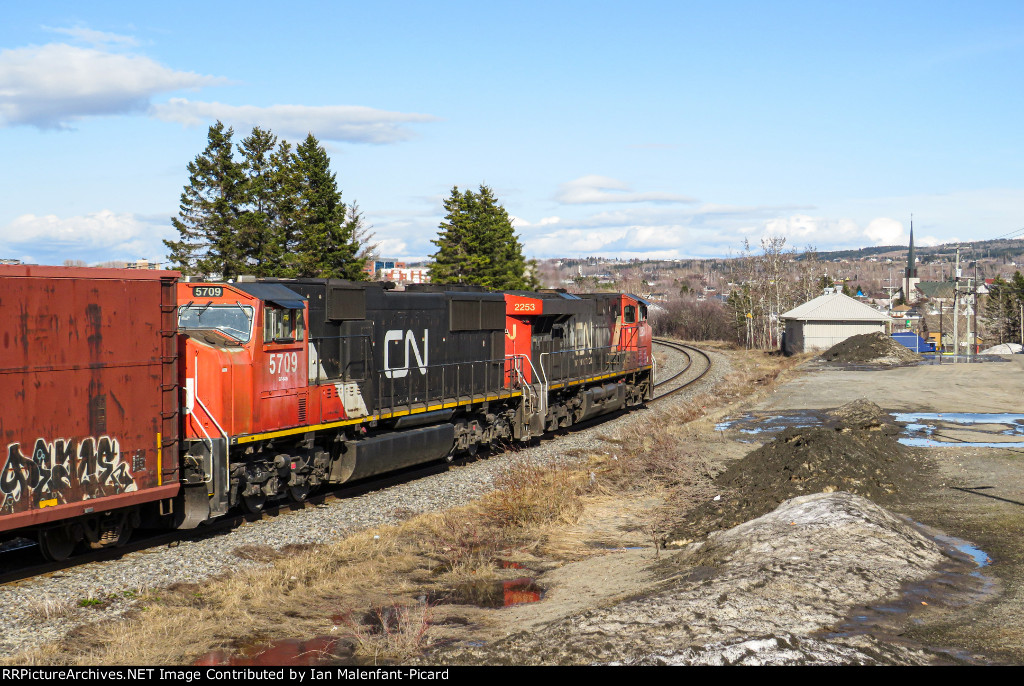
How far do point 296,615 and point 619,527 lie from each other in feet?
20.9

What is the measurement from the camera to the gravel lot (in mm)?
9352

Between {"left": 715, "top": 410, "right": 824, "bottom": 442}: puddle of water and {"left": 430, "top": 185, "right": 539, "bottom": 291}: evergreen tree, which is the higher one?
{"left": 430, "top": 185, "right": 539, "bottom": 291}: evergreen tree

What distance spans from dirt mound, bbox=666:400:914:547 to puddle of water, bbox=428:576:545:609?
9.18 ft

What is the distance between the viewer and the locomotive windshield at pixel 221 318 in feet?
44.7

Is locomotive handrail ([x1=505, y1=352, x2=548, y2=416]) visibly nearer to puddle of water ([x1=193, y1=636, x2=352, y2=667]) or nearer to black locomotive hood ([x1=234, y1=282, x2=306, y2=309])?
black locomotive hood ([x1=234, y1=282, x2=306, y2=309])

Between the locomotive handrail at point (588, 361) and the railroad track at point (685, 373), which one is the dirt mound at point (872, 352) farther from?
the locomotive handrail at point (588, 361)

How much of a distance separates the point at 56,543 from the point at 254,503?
3373 millimetres

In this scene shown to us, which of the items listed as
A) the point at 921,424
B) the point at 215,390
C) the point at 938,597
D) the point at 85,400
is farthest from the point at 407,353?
the point at 921,424

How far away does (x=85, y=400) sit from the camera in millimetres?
10820

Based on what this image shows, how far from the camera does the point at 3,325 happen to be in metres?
10.0

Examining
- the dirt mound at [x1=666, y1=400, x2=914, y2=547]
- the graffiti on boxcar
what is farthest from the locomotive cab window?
the dirt mound at [x1=666, y1=400, x2=914, y2=547]

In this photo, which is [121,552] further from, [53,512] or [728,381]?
[728,381]

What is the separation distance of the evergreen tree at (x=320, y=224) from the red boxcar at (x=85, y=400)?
3136 cm

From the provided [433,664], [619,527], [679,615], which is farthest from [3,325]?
[619,527]
